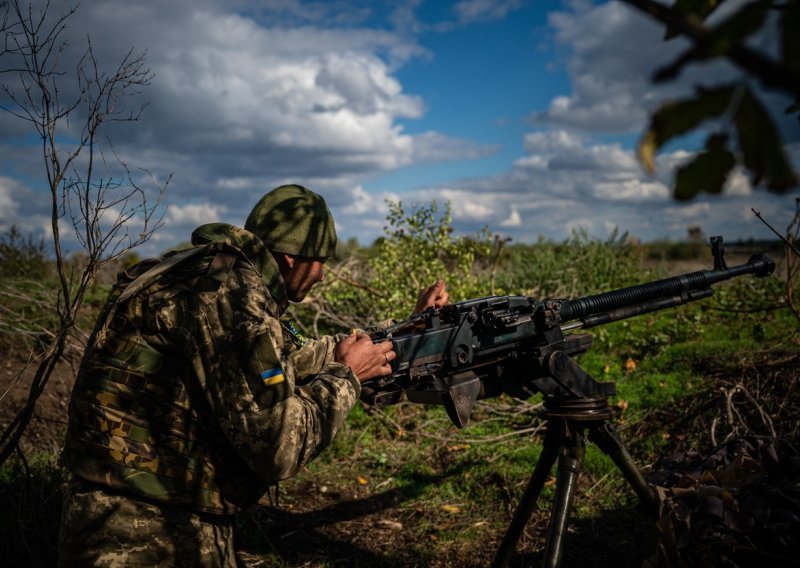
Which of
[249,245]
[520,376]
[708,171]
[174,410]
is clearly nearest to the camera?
[708,171]

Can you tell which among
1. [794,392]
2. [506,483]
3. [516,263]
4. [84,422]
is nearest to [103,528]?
[84,422]

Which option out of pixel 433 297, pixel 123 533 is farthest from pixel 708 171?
pixel 433 297

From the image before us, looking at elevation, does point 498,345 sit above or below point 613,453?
above

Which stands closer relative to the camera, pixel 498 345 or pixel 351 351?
pixel 351 351

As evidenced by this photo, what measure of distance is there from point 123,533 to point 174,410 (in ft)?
1.72

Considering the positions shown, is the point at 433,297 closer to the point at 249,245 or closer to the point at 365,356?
the point at 365,356

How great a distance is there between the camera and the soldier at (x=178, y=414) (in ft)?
7.99

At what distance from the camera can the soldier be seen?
244 centimetres

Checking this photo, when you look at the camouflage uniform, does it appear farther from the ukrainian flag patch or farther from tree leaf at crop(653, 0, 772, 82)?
tree leaf at crop(653, 0, 772, 82)

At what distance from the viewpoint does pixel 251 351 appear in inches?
95.2

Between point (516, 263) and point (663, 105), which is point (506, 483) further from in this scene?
point (516, 263)

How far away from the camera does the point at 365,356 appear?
3.04 m

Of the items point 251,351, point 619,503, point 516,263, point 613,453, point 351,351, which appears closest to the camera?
point 251,351

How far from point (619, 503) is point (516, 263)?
6.65 metres
